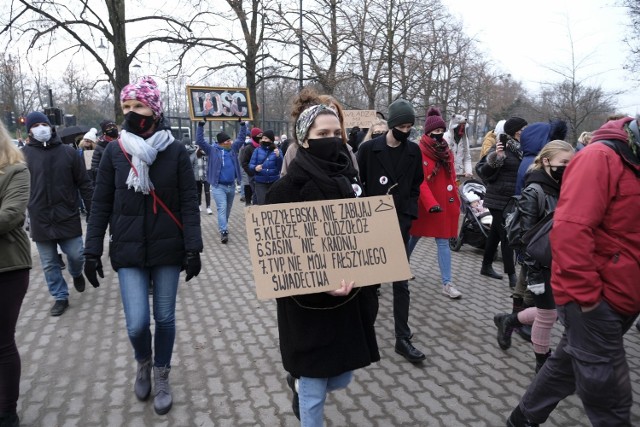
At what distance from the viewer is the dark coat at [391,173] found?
4.03 meters

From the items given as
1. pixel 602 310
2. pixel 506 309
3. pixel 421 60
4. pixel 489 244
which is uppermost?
pixel 421 60

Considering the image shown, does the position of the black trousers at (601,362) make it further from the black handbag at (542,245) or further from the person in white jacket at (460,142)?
the person in white jacket at (460,142)

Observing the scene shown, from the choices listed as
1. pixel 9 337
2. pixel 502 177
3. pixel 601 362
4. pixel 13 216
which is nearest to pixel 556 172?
pixel 601 362

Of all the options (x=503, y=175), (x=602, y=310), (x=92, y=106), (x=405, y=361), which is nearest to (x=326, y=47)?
(x=503, y=175)

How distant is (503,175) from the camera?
229 inches

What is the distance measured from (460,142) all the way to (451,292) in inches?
122

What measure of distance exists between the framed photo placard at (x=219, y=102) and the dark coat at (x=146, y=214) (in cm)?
778

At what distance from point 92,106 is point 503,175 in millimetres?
56971

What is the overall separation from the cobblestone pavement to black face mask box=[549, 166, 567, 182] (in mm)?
1533

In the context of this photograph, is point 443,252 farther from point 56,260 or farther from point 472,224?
point 56,260

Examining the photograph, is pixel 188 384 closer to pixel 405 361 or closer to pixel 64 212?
pixel 405 361

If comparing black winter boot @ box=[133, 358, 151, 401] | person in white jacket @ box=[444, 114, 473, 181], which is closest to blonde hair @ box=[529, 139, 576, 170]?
black winter boot @ box=[133, 358, 151, 401]

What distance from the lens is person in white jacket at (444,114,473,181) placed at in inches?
283

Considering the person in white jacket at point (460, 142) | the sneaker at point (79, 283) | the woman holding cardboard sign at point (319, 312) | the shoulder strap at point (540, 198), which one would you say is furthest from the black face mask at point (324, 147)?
the person in white jacket at point (460, 142)
